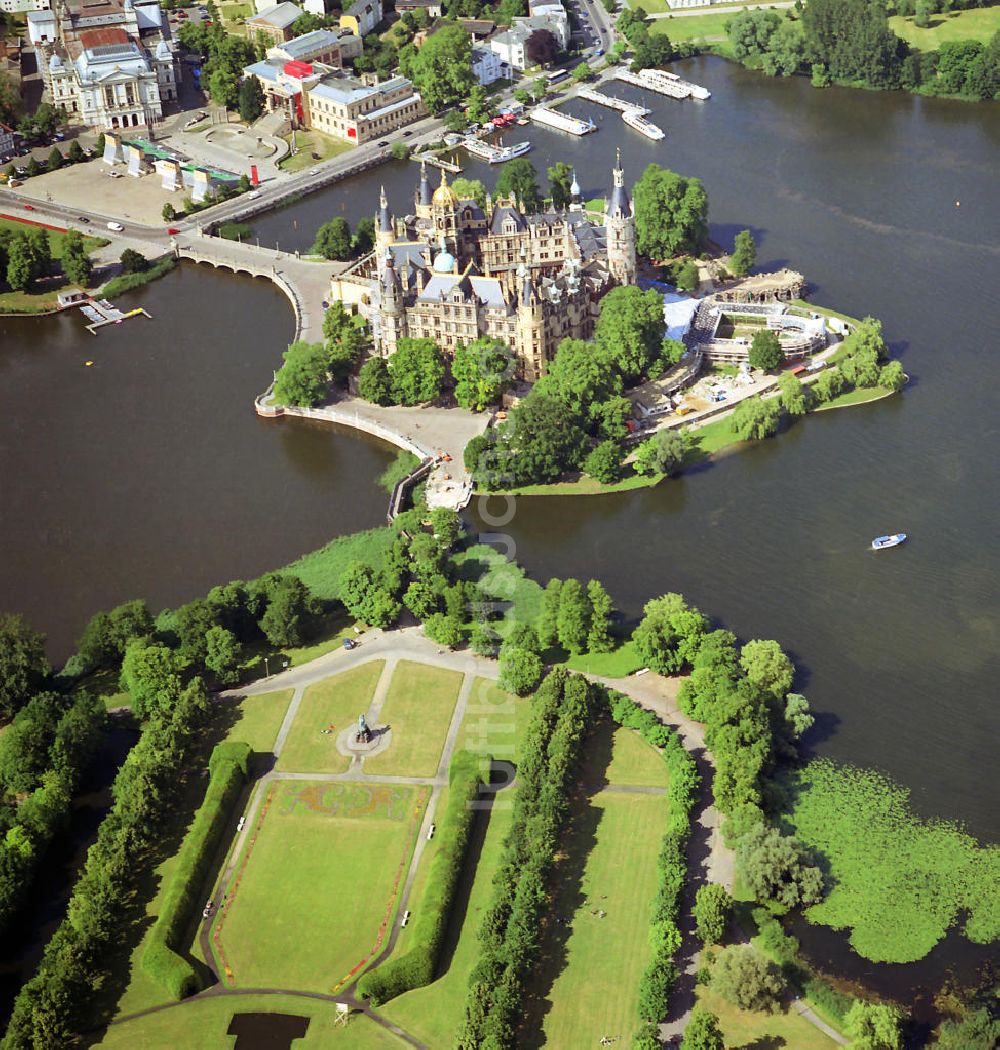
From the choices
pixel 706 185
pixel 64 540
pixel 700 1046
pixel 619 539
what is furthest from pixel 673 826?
pixel 706 185

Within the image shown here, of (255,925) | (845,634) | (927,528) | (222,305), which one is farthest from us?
(222,305)

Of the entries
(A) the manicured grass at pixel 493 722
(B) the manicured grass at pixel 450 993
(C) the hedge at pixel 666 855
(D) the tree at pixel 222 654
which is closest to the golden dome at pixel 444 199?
(D) the tree at pixel 222 654

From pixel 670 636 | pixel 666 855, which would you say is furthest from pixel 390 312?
pixel 666 855

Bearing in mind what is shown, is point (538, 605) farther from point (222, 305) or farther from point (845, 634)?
point (222, 305)

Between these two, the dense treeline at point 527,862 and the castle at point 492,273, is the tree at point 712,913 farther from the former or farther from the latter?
the castle at point 492,273

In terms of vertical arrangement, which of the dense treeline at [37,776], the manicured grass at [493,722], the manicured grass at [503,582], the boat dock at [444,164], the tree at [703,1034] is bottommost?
the manicured grass at [493,722]

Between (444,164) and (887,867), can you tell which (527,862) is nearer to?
(887,867)
